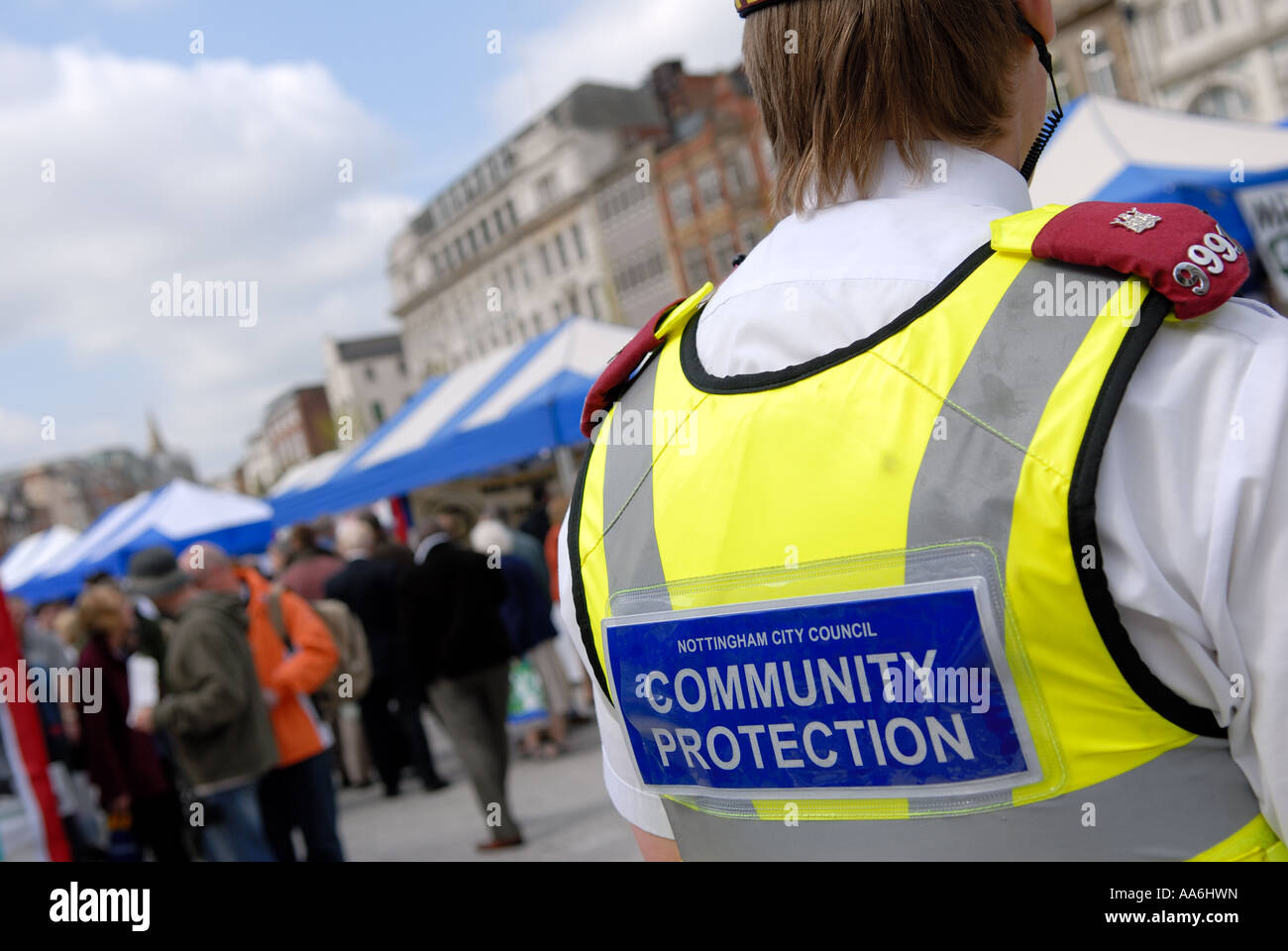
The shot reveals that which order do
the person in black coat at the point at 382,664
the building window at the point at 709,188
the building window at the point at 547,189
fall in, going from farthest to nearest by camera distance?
the building window at the point at 547,189 → the building window at the point at 709,188 → the person in black coat at the point at 382,664

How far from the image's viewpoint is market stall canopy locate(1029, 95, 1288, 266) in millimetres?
5883

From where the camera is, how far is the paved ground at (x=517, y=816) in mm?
5809

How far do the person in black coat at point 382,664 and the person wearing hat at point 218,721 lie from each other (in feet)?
10.6

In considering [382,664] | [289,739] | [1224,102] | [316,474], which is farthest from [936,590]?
[1224,102]

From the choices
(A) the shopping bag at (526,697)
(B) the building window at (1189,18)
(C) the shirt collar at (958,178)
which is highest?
(B) the building window at (1189,18)

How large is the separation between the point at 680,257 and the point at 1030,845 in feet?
166

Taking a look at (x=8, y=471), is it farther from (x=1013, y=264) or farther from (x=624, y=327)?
(x=1013, y=264)

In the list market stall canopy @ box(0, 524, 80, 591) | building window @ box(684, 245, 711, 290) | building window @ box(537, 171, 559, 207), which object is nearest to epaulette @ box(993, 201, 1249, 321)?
market stall canopy @ box(0, 524, 80, 591)

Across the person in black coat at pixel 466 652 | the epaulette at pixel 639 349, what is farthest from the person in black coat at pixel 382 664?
the epaulette at pixel 639 349

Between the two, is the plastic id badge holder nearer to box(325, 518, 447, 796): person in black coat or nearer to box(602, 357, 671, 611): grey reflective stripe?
box(602, 357, 671, 611): grey reflective stripe

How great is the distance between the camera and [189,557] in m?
5.20

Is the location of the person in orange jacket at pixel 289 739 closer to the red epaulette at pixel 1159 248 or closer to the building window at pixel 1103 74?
the red epaulette at pixel 1159 248

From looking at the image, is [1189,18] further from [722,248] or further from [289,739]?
[289,739]
